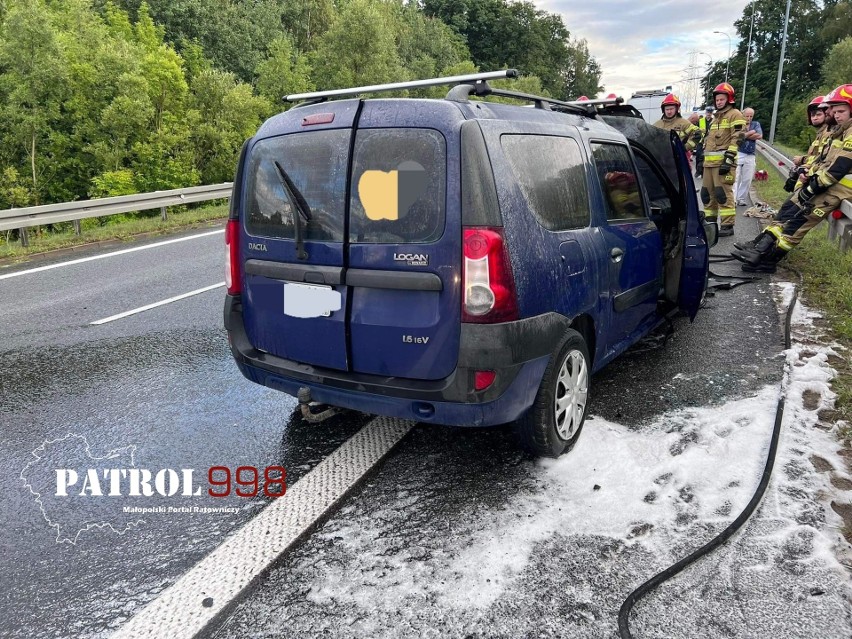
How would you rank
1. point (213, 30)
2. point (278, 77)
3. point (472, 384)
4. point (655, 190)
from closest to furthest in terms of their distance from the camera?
point (472, 384) → point (655, 190) → point (278, 77) → point (213, 30)

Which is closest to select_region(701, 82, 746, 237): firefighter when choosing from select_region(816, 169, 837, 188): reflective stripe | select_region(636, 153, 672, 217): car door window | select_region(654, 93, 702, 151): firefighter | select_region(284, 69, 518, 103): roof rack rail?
select_region(654, 93, 702, 151): firefighter

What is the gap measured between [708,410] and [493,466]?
150 cm

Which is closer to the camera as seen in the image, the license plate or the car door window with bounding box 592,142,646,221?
the license plate

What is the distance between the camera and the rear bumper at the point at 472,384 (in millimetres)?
2686

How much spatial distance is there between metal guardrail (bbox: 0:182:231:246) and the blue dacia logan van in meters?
9.30

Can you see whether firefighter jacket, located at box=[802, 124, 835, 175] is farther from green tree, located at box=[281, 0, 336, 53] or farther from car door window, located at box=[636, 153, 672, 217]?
green tree, located at box=[281, 0, 336, 53]

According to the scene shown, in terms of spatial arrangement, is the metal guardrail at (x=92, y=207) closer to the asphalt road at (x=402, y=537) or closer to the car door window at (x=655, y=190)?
the asphalt road at (x=402, y=537)

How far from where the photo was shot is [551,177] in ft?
10.2

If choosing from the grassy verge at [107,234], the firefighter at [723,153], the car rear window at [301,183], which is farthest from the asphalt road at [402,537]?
the grassy verge at [107,234]

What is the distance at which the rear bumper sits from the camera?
269 centimetres

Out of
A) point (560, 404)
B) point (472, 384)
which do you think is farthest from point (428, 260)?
point (560, 404)

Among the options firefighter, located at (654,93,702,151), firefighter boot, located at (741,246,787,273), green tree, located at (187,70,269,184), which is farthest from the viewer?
green tree, located at (187,70,269,184)

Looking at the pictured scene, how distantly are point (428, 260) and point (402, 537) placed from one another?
1174 mm

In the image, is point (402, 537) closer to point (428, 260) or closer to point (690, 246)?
point (428, 260)
